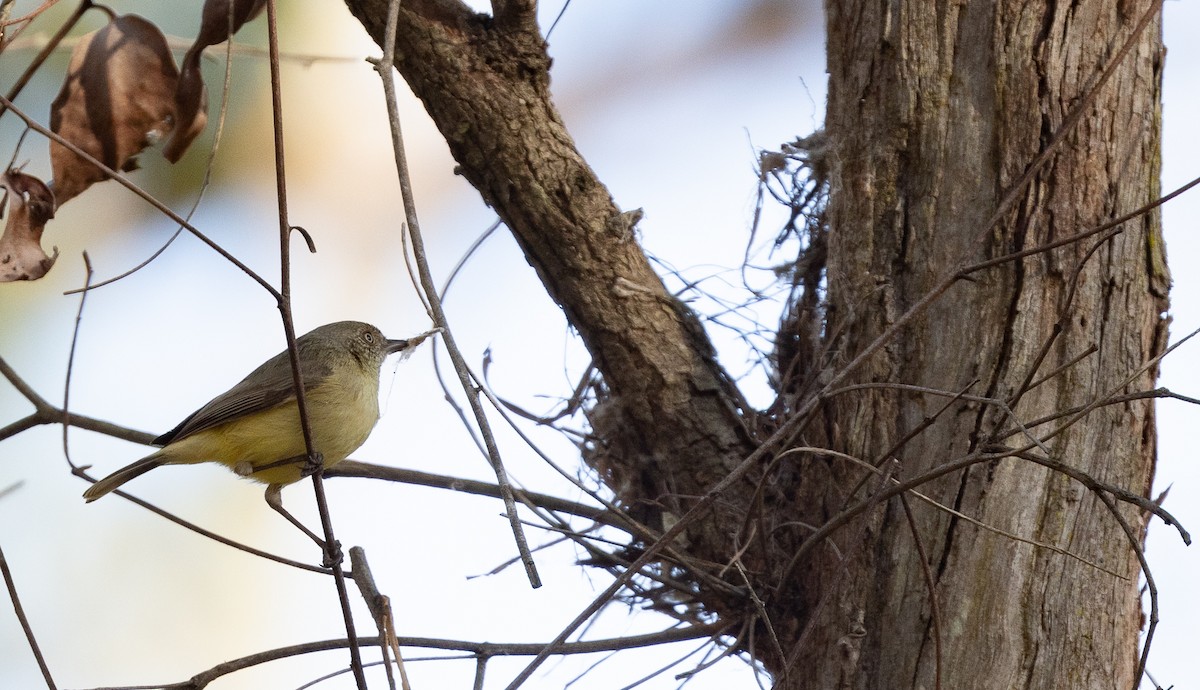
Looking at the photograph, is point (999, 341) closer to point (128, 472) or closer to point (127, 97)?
point (127, 97)

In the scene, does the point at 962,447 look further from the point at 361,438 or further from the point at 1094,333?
the point at 361,438

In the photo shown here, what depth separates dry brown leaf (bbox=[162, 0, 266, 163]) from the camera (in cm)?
293

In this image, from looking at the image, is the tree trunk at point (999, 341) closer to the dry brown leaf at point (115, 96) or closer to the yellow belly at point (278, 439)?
the yellow belly at point (278, 439)

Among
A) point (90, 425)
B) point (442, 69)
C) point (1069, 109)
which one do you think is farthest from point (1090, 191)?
point (90, 425)

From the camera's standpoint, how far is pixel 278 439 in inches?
143

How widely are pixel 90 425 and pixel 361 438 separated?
0.87 metres

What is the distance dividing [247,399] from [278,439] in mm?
206

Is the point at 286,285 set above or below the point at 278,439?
below

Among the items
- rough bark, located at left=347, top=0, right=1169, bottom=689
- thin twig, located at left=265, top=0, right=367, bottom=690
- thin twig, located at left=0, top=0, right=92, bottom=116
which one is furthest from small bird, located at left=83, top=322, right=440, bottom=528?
Answer: thin twig, located at left=265, top=0, right=367, bottom=690

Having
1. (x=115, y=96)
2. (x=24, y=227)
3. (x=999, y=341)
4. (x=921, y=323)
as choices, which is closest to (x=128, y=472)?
(x=24, y=227)

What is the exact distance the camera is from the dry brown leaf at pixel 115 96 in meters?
2.88

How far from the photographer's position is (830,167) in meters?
3.11

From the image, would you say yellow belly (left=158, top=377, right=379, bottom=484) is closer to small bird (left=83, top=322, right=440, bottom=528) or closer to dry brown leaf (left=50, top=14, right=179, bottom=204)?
small bird (left=83, top=322, right=440, bottom=528)

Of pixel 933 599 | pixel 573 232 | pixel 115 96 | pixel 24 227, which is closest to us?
pixel 933 599
